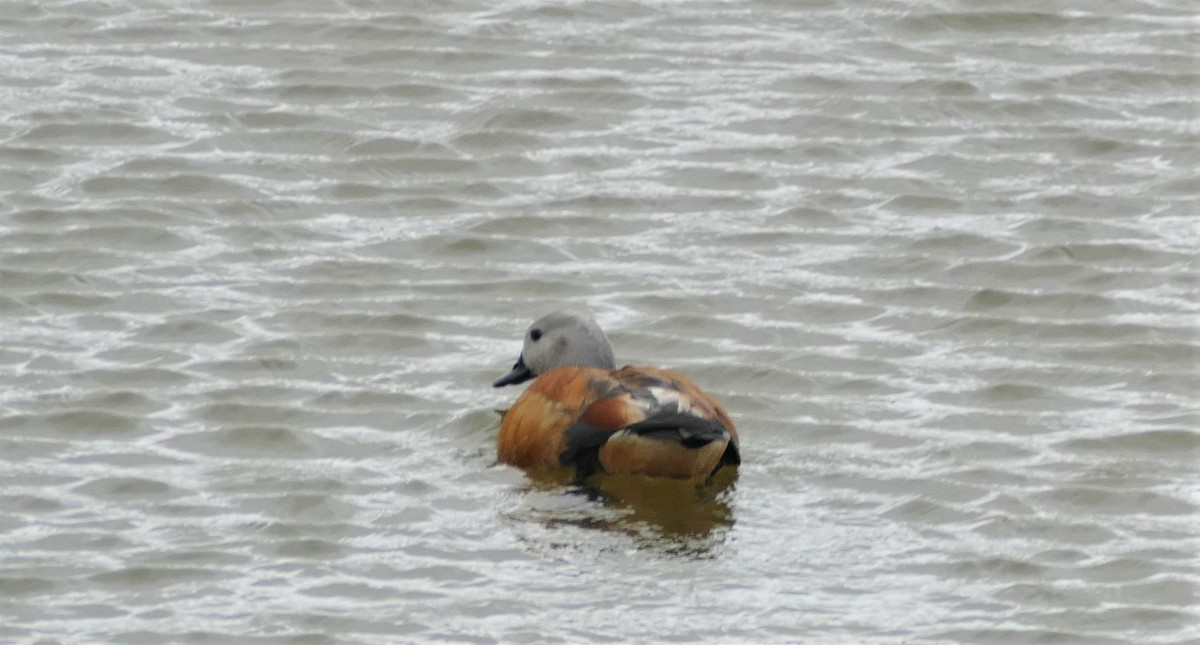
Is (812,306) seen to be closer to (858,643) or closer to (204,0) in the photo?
(858,643)

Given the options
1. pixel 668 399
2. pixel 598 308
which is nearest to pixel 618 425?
pixel 668 399

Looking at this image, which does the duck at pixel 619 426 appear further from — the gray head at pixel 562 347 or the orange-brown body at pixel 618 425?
the gray head at pixel 562 347

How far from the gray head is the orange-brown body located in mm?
435

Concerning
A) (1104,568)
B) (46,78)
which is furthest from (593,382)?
(46,78)

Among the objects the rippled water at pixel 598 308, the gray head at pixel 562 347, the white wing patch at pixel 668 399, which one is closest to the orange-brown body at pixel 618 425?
the white wing patch at pixel 668 399

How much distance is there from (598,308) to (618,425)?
70.5 inches

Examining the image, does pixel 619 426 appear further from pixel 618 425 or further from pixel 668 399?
pixel 668 399

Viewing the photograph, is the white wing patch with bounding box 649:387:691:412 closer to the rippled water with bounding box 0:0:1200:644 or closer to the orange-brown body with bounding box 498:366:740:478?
the orange-brown body with bounding box 498:366:740:478

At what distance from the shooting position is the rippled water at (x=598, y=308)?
7910 millimetres

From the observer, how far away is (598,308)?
11.0 m

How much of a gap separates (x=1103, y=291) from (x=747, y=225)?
176cm

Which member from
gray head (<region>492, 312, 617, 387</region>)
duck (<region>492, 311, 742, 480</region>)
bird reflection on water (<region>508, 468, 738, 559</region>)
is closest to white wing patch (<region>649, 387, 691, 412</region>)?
duck (<region>492, 311, 742, 480</region>)

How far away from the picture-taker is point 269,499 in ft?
28.5

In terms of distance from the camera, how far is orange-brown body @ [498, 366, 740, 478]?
9094 millimetres
